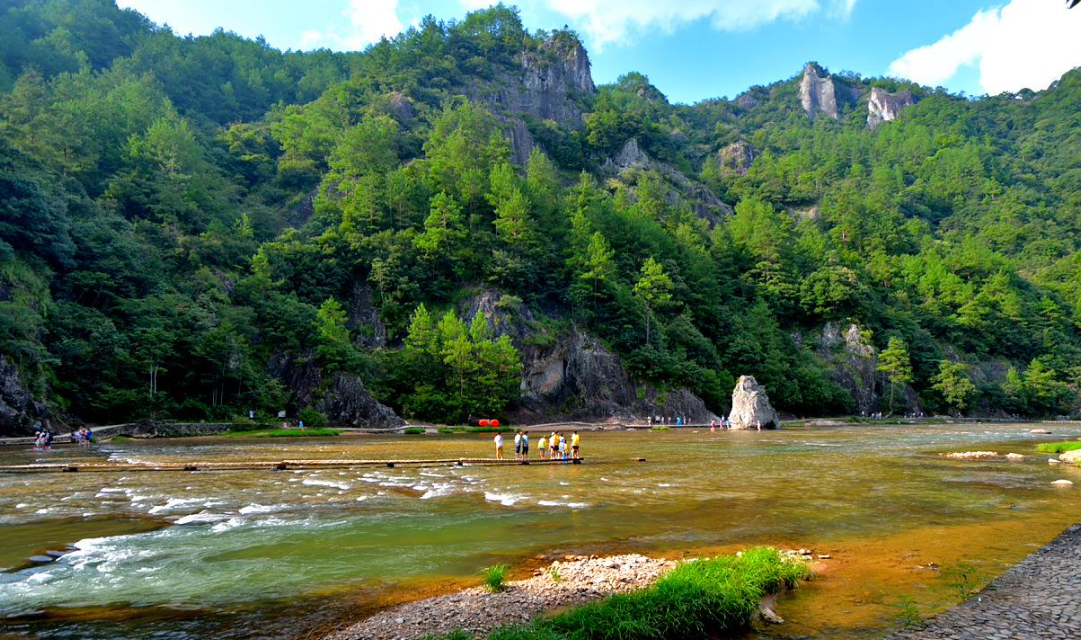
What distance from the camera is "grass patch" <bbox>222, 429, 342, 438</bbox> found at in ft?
181

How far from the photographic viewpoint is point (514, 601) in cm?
986

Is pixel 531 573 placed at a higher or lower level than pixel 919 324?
lower

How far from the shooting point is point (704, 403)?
280 ft

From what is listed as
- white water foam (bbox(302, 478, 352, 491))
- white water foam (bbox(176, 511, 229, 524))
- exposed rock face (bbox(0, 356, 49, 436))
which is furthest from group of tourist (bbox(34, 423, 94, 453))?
white water foam (bbox(176, 511, 229, 524))

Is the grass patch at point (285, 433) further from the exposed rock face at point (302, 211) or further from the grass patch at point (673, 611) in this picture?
the exposed rock face at point (302, 211)

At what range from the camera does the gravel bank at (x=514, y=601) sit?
863 cm

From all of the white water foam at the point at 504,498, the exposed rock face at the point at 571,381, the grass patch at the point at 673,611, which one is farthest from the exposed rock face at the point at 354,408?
the grass patch at the point at 673,611

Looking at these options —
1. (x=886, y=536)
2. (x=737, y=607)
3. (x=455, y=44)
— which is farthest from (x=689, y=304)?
(x=455, y=44)

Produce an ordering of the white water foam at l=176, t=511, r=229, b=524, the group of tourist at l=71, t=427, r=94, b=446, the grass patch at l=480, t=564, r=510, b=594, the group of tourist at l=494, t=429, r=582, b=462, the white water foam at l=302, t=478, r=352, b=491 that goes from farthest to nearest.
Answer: the group of tourist at l=71, t=427, r=94, b=446
the group of tourist at l=494, t=429, r=582, b=462
the white water foam at l=302, t=478, r=352, b=491
the white water foam at l=176, t=511, r=229, b=524
the grass patch at l=480, t=564, r=510, b=594

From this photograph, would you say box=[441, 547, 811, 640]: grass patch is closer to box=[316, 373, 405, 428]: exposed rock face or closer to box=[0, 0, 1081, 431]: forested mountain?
box=[0, 0, 1081, 431]: forested mountain

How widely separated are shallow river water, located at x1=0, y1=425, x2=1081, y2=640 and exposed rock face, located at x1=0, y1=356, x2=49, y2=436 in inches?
655

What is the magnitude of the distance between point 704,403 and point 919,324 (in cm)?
5857

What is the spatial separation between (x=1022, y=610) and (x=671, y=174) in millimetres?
163980

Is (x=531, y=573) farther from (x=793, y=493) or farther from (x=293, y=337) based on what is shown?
(x=293, y=337)
